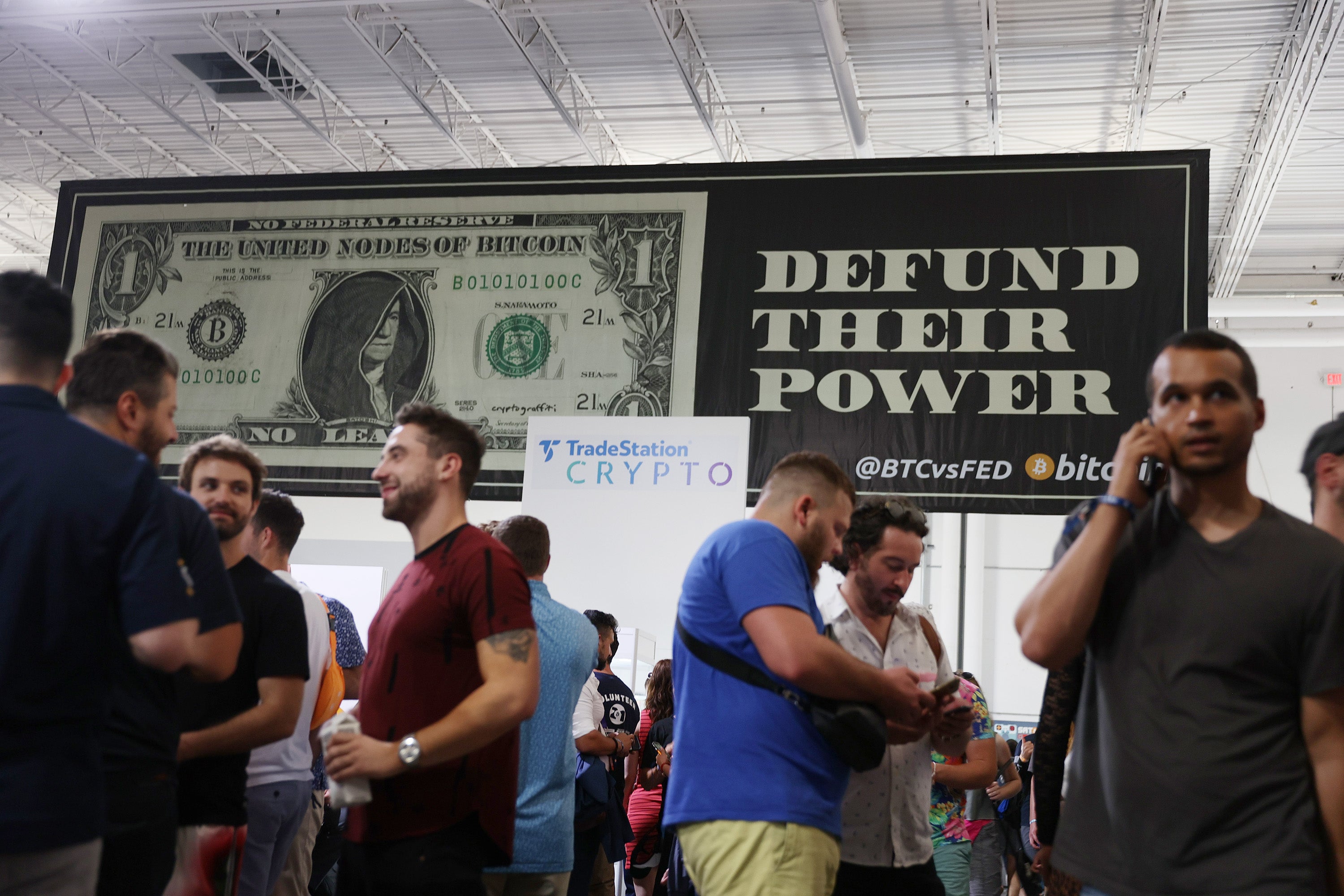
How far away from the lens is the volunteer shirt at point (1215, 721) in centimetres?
181

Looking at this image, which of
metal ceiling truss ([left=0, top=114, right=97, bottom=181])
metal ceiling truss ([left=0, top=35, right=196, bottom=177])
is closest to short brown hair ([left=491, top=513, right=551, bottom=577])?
metal ceiling truss ([left=0, top=35, right=196, bottom=177])

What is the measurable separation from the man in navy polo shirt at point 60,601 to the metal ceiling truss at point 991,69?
7.55 m

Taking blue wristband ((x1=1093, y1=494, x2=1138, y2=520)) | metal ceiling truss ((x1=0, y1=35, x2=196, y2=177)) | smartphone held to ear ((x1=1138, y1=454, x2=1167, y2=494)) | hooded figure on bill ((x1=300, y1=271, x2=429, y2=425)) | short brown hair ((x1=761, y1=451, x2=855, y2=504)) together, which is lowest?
blue wristband ((x1=1093, y1=494, x2=1138, y2=520))

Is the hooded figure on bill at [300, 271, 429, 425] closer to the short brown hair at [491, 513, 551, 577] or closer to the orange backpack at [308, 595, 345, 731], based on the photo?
the orange backpack at [308, 595, 345, 731]

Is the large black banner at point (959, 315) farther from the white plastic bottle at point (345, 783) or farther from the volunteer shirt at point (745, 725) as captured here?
the white plastic bottle at point (345, 783)

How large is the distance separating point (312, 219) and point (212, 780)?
5.96 meters

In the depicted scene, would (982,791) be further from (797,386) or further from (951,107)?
(951,107)

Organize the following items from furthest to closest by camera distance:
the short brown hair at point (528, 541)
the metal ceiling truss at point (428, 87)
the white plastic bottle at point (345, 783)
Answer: the metal ceiling truss at point (428, 87), the short brown hair at point (528, 541), the white plastic bottle at point (345, 783)

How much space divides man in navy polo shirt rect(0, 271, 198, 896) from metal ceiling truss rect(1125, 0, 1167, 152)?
870 centimetres

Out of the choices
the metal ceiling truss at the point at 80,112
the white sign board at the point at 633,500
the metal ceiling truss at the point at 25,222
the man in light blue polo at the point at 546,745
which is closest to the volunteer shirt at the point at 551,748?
the man in light blue polo at the point at 546,745

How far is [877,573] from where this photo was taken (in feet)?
10.6

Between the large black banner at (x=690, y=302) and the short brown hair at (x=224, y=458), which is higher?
the large black banner at (x=690, y=302)

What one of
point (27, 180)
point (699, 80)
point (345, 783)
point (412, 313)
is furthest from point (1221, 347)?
point (27, 180)

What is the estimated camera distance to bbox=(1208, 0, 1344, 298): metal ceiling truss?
9156mm
